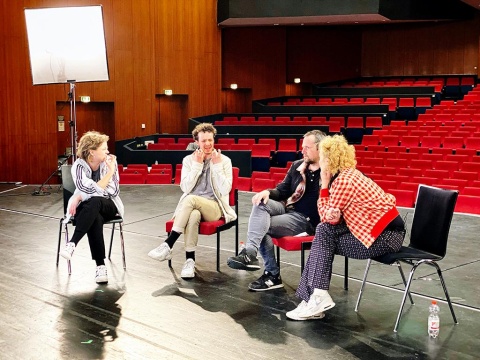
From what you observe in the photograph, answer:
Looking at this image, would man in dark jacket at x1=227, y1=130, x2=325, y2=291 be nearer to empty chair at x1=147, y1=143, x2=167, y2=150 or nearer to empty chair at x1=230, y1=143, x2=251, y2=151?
empty chair at x1=230, y1=143, x2=251, y2=151

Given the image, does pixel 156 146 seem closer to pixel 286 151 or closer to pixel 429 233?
pixel 286 151

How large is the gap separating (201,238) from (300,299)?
1888 millimetres

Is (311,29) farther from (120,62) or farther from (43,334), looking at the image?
(43,334)

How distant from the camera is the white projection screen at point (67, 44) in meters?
7.60

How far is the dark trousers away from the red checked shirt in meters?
1.62

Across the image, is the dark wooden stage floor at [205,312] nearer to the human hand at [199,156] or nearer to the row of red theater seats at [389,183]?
the human hand at [199,156]

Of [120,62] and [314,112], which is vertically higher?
[120,62]

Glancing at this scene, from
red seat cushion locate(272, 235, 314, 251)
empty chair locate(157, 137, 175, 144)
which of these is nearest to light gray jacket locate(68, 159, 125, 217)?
red seat cushion locate(272, 235, 314, 251)

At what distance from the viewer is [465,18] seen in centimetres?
1842

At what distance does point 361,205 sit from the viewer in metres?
3.37

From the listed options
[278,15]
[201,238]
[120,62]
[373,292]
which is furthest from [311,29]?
[373,292]

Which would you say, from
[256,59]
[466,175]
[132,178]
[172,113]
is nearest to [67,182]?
[132,178]

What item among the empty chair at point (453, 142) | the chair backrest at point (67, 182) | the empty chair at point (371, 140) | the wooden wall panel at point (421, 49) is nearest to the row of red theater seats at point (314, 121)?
the empty chair at point (371, 140)

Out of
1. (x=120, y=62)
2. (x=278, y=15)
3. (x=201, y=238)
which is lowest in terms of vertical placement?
(x=201, y=238)
